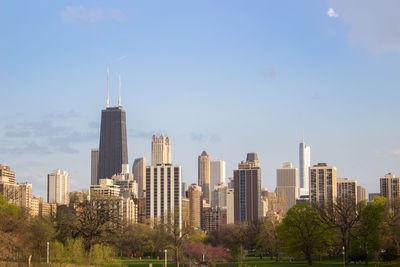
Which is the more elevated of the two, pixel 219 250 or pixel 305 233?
pixel 305 233

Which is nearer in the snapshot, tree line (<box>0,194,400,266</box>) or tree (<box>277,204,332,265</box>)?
tree line (<box>0,194,400,266</box>)

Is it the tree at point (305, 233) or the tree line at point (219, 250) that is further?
the tree at point (305, 233)

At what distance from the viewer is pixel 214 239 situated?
523 feet

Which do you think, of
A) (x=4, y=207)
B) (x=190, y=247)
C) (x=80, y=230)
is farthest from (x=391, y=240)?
(x=4, y=207)

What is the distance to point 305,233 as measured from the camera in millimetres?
92875

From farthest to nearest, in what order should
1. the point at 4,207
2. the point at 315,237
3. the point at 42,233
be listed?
the point at 315,237, the point at 4,207, the point at 42,233

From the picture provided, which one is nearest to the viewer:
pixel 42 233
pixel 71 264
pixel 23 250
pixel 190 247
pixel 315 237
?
pixel 71 264

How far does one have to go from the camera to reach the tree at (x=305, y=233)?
92.0m

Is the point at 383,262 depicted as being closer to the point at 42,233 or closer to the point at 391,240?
the point at 391,240

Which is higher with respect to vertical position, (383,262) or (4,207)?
(4,207)

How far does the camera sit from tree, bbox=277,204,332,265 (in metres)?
92.0

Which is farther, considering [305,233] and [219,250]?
[219,250]

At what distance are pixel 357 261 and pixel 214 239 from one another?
69631 millimetres

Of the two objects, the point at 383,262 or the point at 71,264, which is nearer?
the point at 71,264
